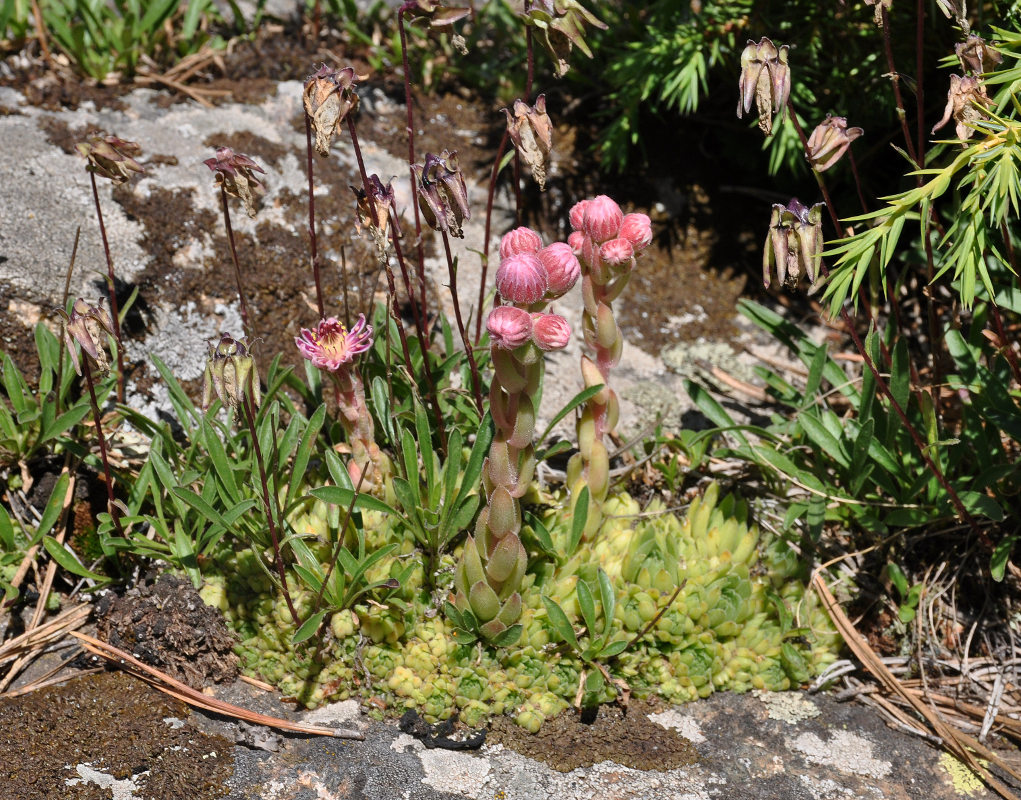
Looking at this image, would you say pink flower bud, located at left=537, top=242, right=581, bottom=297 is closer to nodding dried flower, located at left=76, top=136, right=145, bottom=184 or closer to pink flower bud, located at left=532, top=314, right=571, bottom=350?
pink flower bud, located at left=532, top=314, right=571, bottom=350

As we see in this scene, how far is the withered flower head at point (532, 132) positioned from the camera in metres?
2.37

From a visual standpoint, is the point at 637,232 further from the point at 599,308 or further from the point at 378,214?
the point at 378,214

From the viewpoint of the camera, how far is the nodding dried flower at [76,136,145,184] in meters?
2.43

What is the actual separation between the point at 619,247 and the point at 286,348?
56.5 inches

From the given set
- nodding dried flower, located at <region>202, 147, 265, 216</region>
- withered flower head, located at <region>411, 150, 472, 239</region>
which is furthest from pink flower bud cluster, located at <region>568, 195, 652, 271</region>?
nodding dried flower, located at <region>202, 147, 265, 216</region>

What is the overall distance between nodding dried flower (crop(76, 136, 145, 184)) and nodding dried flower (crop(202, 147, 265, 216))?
0.23 m

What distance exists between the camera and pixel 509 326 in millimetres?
2020

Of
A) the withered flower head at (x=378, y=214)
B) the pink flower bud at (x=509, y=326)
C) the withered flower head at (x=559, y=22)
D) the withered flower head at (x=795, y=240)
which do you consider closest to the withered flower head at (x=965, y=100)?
the withered flower head at (x=795, y=240)

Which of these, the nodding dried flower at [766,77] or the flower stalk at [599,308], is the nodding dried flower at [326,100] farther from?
the nodding dried flower at [766,77]

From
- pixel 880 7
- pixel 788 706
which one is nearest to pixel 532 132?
pixel 880 7

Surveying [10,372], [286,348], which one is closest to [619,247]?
[286,348]

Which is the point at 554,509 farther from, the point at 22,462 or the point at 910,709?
the point at 22,462

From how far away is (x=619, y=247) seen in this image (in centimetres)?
257

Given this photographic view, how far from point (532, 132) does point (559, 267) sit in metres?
0.43
